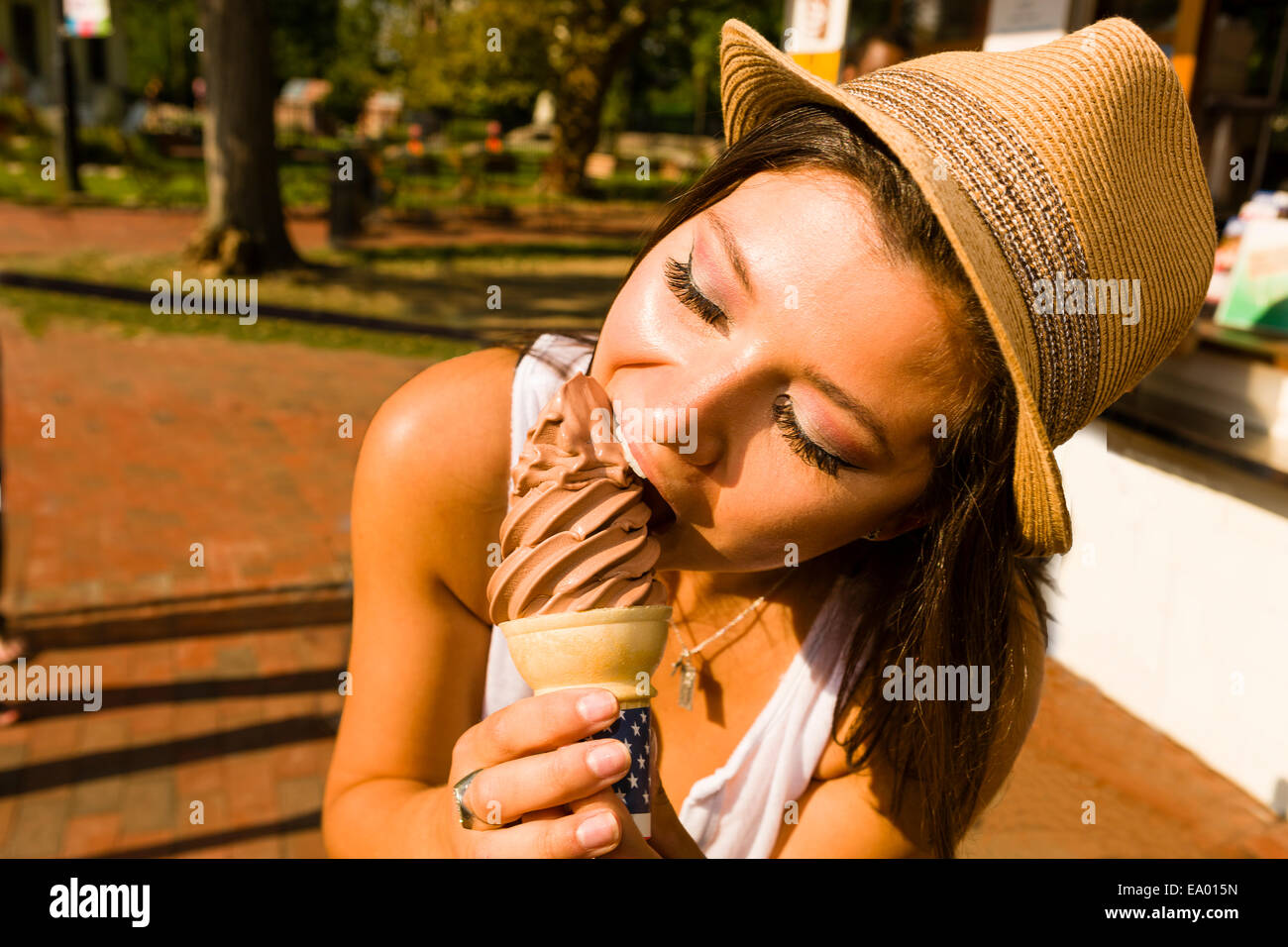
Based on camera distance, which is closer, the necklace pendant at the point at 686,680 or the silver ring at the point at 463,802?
the silver ring at the point at 463,802

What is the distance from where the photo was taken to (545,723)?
1389 mm

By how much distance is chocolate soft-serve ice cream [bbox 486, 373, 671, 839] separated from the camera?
1557mm

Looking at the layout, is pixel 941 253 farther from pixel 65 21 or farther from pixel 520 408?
pixel 65 21

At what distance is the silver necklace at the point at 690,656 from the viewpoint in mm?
2191

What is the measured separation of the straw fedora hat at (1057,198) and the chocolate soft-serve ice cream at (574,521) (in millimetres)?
586

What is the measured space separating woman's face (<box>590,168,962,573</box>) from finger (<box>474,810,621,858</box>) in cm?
50

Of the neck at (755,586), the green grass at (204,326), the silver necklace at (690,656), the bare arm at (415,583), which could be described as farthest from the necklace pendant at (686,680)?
the green grass at (204,326)

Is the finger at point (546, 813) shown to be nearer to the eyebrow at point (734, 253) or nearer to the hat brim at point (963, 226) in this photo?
the eyebrow at point (734, 253)

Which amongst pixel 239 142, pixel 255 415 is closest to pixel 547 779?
pixel 255 415

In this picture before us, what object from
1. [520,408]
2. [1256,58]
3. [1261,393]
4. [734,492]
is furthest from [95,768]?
[1256,58]

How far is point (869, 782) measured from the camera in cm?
210

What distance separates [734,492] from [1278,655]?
3.69m

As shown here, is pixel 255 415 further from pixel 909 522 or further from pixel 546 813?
pixel 546 813

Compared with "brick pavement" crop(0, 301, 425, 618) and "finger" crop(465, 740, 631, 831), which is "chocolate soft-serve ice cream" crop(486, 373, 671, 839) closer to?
"finger" crop(465, 740, 631, 831)
